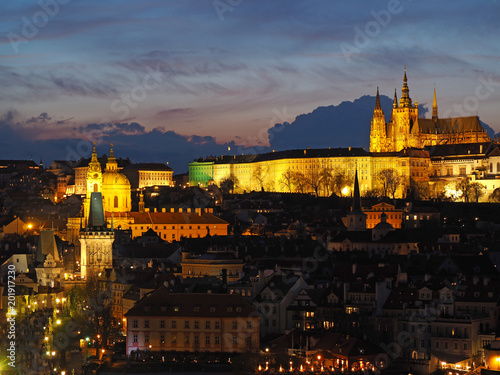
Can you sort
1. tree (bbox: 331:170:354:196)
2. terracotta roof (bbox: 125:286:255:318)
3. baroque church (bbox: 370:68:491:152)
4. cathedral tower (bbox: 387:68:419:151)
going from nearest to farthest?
terracotta roof (bbox: 125:286:255:318)
tree (bbox: 331:170:354:196)
baroque church (bbox: 370:68:491:152)
cathedral tower (bbox: 387:68:419:151)

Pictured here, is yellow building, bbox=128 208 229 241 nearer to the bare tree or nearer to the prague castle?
the bare tree

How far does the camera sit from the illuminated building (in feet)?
184

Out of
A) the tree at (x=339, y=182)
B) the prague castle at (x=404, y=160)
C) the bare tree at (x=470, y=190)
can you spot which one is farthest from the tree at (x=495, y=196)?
the tree at (x=339, y=182)

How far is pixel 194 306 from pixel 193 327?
3.83ft

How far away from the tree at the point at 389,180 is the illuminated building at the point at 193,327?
108 m

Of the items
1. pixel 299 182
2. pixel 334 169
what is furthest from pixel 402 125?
pixel 299 182

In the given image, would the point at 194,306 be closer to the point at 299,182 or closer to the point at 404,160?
the point at 404,160

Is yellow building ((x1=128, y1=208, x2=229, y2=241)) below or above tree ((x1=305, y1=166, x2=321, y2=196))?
below

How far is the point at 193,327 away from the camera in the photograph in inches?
2232

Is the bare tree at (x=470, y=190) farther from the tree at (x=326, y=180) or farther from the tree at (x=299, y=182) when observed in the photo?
the tree at (x=299, y=182)

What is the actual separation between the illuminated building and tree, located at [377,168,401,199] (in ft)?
354

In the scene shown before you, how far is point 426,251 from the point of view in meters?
80.4

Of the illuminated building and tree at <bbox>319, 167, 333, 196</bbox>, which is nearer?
the illuminated building

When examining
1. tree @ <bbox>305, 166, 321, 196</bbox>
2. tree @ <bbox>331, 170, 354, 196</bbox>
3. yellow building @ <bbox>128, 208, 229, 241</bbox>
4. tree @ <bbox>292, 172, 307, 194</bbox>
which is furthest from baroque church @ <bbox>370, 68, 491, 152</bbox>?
yellow building @ <bbox>128, 208, 229, 241</bbox>
